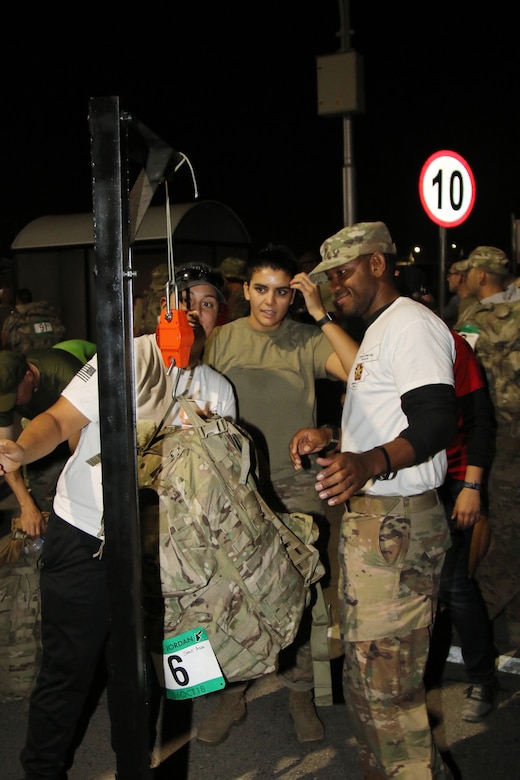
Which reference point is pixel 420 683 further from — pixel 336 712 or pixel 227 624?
pixel 336 712

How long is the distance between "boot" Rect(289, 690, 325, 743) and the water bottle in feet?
4.75

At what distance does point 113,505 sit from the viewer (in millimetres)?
1823

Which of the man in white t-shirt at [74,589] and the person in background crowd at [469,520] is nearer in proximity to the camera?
the man in white t-shirt at [74,589]

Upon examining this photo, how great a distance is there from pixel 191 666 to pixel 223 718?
5.05 feet

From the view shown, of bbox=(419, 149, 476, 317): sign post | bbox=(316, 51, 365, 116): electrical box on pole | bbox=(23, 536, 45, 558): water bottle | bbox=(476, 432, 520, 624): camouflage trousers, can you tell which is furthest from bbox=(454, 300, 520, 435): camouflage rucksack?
bbox=(316, 51, 365, 116): electrical box on pole

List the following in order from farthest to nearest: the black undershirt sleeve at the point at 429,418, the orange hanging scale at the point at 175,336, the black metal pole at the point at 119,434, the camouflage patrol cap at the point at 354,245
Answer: the camouflage patrol cap at the point at 354,245
the black undershirt sleeve at the point at 429,418
the orange hanging scale at the point at 175,336
the black metal pole at the point at 119,434

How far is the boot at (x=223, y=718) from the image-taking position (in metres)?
3.55

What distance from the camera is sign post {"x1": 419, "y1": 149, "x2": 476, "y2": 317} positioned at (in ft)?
26.1

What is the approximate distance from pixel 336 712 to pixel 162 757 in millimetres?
899

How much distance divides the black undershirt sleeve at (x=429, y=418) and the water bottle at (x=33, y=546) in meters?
2.20

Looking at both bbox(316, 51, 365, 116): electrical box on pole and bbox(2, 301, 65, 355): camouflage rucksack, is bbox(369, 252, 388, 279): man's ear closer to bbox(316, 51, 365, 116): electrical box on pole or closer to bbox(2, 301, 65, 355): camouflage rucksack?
bbox(2, 301, 65, 355): camouflage rucksack

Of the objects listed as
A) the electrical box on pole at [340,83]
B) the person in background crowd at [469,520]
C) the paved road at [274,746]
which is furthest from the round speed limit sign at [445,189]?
the paved road at [274,746]

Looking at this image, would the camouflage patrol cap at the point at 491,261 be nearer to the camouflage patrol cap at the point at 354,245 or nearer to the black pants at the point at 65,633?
the camouflage patrol cap at the point at 354,245

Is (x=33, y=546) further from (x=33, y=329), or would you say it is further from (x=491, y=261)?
(x=491, y=261)
